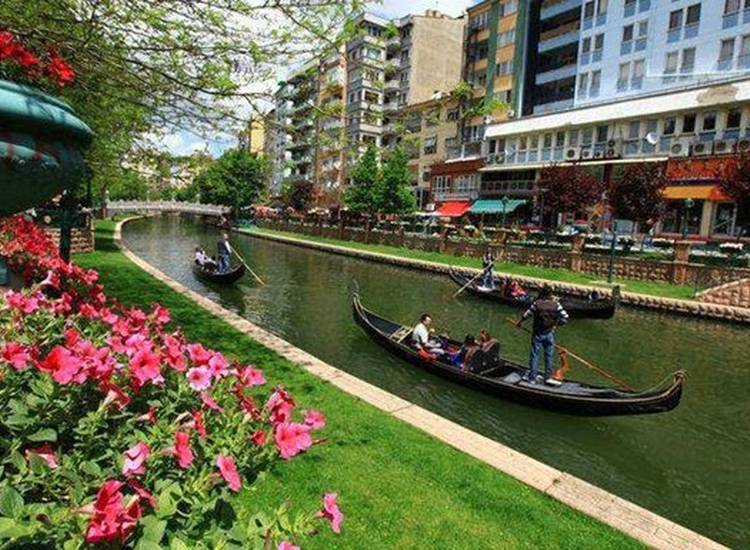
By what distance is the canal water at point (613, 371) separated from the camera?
8.61m

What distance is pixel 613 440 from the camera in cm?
1003

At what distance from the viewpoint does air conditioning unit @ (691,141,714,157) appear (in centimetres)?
3306

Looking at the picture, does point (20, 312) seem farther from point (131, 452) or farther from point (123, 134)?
point (123, 134)

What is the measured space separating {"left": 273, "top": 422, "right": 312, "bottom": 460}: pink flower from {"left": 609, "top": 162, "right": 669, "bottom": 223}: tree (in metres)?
31.8

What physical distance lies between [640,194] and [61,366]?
32.5m

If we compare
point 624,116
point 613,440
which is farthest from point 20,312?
point 624,116

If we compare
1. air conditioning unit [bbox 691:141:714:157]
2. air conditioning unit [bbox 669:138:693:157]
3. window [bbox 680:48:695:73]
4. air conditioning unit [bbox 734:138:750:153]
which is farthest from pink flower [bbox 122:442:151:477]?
window [bbox 680:48:695:73]

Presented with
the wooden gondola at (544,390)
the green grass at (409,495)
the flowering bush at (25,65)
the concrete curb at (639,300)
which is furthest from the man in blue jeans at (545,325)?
the concrete curb at (639,300)

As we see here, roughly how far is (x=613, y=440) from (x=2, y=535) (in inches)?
401

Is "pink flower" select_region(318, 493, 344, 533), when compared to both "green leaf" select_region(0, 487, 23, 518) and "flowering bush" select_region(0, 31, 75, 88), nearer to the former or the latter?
"green leaf" select_region(0, 487, 23, 518)

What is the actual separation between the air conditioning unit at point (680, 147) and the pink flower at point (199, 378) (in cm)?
3839

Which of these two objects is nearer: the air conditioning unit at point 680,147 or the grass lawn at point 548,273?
the grass lawn at point 548,273

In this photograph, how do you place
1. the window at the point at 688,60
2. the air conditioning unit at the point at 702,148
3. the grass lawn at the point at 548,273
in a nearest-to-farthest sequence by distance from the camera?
the grass lawn at the point at 548,273 → the air conditioning unit at the point at 702,148 → the window at the point at 688,60

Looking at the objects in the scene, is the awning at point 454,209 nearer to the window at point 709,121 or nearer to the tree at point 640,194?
the tree at point 640,194
